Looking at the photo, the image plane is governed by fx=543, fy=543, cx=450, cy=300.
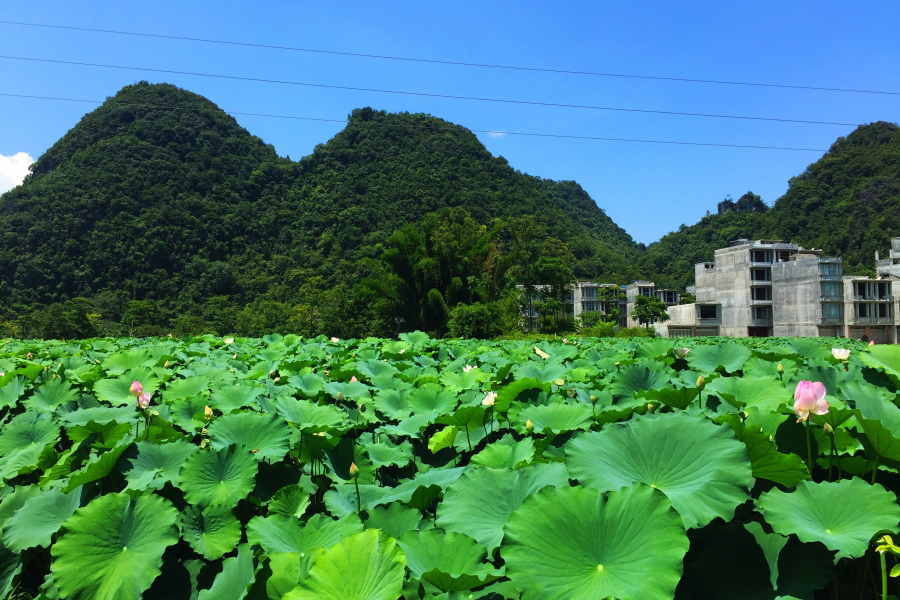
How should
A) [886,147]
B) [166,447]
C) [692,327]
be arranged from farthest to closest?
[886,147]
[692,327]
[166,447]

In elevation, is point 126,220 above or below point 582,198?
below

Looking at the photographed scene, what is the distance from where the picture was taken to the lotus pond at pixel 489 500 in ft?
2.11

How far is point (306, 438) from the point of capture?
1135mm

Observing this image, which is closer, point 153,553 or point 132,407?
point 153,553

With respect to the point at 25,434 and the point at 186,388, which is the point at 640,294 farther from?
the point at 25,434

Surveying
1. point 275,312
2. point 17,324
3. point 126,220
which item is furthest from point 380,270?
point 126,220

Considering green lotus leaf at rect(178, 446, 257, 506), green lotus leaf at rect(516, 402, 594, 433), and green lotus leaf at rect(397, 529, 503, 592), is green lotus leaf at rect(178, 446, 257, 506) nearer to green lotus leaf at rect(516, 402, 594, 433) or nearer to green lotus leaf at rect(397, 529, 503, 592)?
green lotus leaf at rect(397, 529, 503, 592)

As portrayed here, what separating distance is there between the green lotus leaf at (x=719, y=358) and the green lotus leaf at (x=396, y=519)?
1366 millimetres

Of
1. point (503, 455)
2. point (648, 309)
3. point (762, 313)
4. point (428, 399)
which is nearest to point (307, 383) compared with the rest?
point (428, 399)

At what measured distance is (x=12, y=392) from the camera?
1.86 meters

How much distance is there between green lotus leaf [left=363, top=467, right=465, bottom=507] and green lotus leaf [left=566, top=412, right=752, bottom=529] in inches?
8.6

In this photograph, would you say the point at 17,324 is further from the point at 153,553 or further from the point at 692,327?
the point at 692,327

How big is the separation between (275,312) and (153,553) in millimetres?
34725

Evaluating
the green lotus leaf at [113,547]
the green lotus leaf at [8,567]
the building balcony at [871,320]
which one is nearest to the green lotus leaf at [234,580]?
the green lotus leaf at [113,547]
